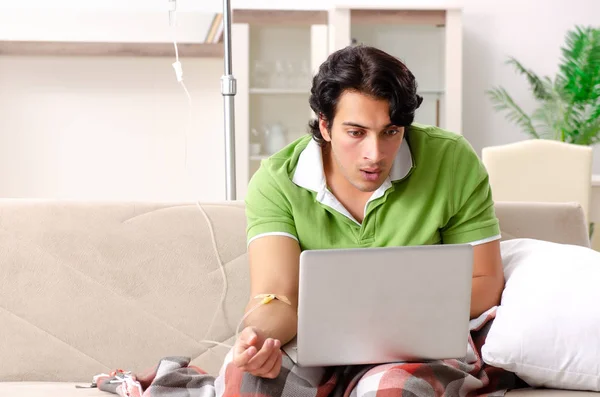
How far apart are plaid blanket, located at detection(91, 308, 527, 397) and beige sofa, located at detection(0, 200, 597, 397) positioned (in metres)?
0.12

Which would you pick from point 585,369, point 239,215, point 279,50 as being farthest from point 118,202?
point 279,50

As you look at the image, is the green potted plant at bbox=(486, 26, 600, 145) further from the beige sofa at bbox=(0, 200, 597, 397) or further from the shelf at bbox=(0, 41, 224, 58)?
the beige sofa at bbox=(0, 200, 597, 397)

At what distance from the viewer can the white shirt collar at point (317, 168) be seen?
5.40 ft

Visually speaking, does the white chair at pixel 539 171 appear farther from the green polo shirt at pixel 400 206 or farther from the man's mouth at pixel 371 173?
the man's mouth at pixel 371 173

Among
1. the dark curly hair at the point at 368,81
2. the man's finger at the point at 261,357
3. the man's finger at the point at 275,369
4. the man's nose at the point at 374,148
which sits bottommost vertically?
the man's finger at the point at 275,369

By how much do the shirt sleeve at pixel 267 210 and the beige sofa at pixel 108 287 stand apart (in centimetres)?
17

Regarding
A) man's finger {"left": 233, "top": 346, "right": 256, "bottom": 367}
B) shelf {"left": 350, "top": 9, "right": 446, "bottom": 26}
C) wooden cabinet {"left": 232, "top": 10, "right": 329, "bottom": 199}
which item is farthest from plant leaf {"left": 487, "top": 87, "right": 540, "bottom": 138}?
man's finger {"left": 233, "top": 346, "right": 256, "bottom": 367}

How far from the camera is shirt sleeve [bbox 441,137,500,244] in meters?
1.63

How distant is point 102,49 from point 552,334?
12.5 feet

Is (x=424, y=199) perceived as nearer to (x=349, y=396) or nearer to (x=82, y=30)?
(x=349, y=396)

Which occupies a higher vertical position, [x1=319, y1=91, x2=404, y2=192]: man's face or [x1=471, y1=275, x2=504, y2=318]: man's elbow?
[x1=319, y1=91, x2=404, y2=192]: man's face

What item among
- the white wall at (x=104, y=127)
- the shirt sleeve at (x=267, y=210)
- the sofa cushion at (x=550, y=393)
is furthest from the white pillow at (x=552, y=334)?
the white wall at (x=104, y=127)

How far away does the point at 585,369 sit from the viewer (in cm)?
145

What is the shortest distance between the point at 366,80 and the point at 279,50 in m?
3.23
